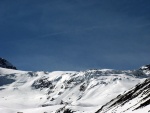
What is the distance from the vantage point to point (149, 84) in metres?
100

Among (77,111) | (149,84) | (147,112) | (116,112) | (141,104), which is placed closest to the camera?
→ (147,112)

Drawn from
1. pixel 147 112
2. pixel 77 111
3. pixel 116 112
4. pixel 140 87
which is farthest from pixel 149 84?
pixel 77 111

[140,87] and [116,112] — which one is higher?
[140,87]

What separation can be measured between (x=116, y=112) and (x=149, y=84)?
1884cm

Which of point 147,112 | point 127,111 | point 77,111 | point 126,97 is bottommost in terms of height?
point 147,112

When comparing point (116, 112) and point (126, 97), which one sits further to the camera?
point (126, 97)

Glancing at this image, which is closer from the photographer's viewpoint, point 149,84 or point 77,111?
point 149,84

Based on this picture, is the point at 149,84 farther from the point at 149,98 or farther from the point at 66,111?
the point at 66,111

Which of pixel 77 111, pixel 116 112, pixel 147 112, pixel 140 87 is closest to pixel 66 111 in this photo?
pixel 77 111

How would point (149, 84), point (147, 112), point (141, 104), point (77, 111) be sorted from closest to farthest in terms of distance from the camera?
point (147, 112), point (141, 104), point (149, 84), point (77, 111)

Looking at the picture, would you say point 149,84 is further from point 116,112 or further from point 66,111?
point 66,111

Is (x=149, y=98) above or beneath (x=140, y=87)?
beneath

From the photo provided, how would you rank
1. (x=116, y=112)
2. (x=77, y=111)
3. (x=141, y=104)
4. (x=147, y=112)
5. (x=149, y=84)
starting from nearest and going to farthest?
(x=147, y=112) → (x=141, y=104) → (x=116, y=112) → (x=149, y=84) → (x=77, y=111)

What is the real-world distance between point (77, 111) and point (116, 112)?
74.0 m
